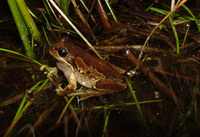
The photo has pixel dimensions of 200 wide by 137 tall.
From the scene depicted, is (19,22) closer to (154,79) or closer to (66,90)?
(66,90)

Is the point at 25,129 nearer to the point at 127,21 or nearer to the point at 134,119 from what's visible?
the point at 134,119

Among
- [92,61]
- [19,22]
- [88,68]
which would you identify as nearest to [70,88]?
[88,68]

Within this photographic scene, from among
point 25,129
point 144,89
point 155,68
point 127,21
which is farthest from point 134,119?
point 127,21

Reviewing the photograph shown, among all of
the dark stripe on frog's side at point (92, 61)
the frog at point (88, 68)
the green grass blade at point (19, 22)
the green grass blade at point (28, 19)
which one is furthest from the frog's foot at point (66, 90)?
the green grass blade at point (28, 19)

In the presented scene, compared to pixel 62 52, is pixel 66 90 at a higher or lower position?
lower

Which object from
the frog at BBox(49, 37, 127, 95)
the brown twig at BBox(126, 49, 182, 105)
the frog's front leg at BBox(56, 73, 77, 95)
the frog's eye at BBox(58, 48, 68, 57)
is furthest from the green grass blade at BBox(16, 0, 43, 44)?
the brown twig at BBox(126, 49, 182, 105)

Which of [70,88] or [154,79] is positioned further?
[154,79]

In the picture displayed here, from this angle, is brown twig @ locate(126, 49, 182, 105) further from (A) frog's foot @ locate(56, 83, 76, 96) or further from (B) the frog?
(A) frog's foot @ locate(56, 83, 76, 96)
